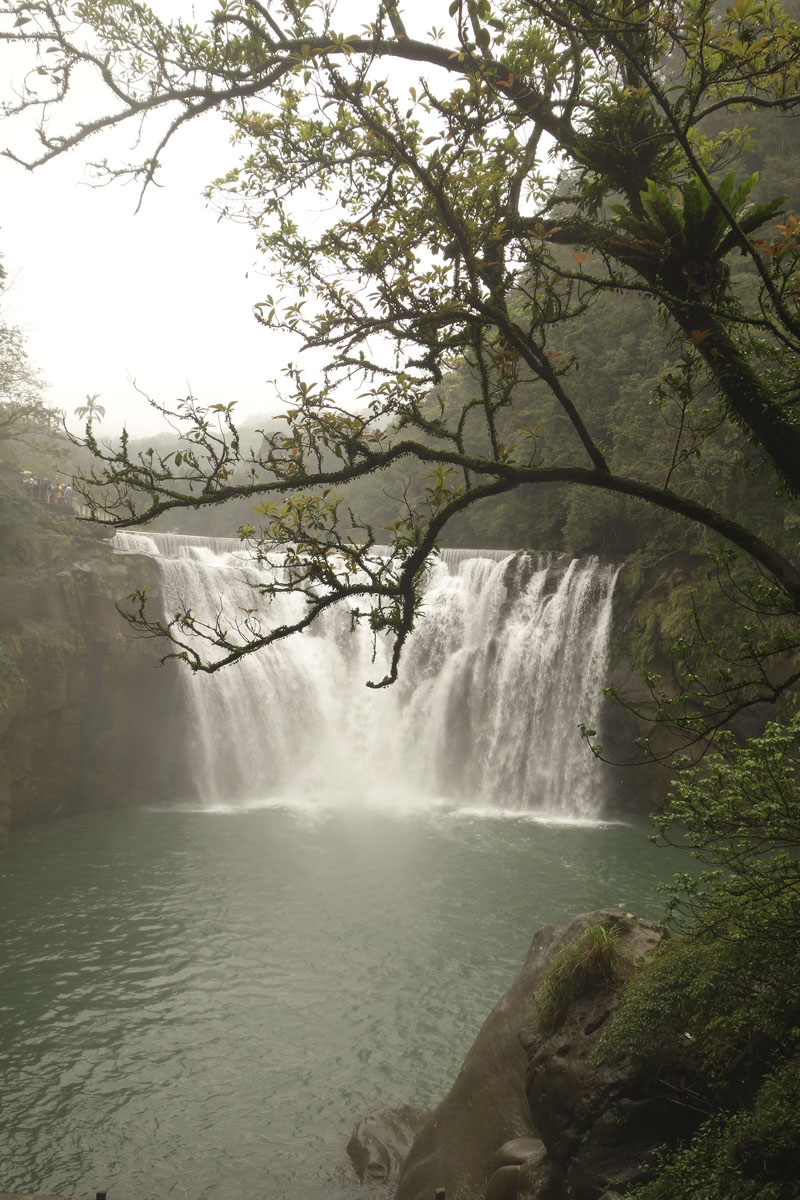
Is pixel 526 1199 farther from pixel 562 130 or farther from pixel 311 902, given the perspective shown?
pixel 311 902

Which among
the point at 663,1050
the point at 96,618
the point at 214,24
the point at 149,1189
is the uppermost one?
the point at 214,24

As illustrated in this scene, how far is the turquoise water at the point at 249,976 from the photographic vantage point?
7305 millimetres

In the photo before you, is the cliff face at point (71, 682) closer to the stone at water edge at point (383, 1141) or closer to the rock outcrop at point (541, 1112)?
the stone at water edge at point (383, 1141)

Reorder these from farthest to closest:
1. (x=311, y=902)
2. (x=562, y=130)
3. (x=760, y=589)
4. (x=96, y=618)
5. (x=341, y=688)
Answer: (x=341, y=688) → (x=96, y=618) → (x=311, y=902) → (x=562, y=130) → (x=760, y=589)

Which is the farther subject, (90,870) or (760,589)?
(90,870)

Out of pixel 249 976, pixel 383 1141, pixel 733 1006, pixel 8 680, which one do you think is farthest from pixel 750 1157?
pixel 8 680

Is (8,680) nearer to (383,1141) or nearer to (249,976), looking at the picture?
(249,976)

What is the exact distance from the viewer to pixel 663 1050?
4742 mm

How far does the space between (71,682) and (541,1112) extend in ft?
51.5

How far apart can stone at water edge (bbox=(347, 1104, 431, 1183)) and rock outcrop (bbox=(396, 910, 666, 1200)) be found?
0.34 metres

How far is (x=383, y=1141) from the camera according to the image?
7.01 metres

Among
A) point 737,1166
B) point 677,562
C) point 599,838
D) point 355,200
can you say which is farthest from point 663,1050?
point 677,562

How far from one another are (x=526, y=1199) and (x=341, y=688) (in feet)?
56.9

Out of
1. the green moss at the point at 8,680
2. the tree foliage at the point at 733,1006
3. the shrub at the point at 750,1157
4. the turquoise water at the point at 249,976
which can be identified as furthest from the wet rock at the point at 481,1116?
the green moss at the point at 8,680
